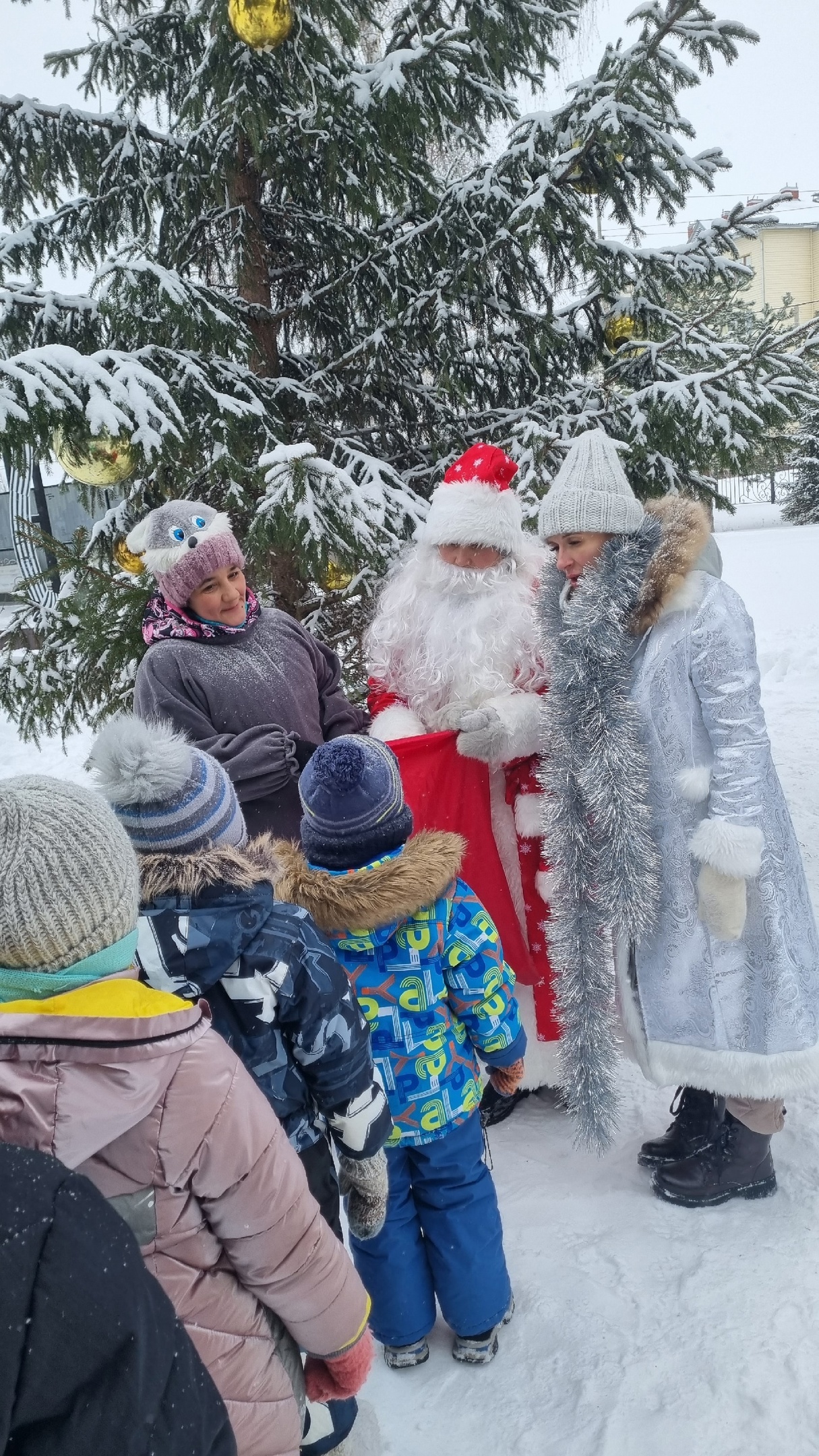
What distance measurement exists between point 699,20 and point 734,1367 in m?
4.79

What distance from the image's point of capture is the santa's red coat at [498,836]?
2949mm

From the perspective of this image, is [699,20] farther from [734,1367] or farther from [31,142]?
[734,1367]

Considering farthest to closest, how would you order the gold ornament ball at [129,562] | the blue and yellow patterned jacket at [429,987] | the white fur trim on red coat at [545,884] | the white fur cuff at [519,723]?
the gold ornament ball at [129,562], the white fur cuff at [519,723], the white fur trim on red coat at [545,884], the blue and yellow patterned jacket at [429,987]

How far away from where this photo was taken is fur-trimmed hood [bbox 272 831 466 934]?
77.4 inches

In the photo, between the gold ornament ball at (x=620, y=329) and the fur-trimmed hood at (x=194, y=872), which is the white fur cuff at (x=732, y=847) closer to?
the fur-trimmed hood at (x=194, y=872)

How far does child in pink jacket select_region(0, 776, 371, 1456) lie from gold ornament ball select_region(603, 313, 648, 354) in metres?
4.24

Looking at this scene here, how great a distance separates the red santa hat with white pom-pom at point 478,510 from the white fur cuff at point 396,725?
0.58 metres

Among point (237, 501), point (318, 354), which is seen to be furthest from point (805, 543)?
point (237, 501)

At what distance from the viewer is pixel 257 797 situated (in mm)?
2842

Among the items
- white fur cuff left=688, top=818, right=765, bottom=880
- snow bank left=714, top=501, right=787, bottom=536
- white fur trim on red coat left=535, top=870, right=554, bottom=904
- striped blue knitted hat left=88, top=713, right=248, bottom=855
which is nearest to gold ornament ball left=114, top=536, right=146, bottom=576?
white fur trim on red coat left=535, top=870, right=554, bottom=904

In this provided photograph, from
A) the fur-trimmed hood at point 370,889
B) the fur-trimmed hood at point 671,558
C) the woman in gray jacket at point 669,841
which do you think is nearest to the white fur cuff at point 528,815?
the woman in gray jacket at point 669,841

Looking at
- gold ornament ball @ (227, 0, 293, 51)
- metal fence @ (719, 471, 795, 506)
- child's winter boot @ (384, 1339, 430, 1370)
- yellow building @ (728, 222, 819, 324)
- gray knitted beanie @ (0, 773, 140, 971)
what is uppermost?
yellow building @ (728, 222, 819, 324)

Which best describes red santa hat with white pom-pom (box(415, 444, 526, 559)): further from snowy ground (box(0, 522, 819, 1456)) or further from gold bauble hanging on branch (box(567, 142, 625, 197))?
snowy ground (box(0, 522, 819, 1456))

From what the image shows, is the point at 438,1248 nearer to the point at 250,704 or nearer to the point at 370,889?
the point at 370,889
